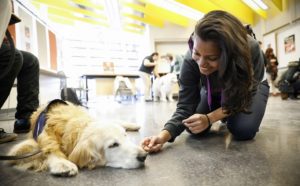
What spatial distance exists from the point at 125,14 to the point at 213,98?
8.09m

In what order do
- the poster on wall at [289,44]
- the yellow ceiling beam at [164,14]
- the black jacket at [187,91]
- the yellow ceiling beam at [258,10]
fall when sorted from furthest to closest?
the yellow ceiling beam at [164,14], the poster on wall at [289,44], the yellow ceiling beam at [258,10], the black jacket at [187,91]

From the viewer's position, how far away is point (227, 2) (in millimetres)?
8227

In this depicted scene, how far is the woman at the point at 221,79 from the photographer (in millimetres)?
1075

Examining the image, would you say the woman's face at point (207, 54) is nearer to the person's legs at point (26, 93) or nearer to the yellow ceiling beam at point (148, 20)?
the person's legs at point (26, 93)

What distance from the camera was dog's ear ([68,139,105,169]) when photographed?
111 centimetres

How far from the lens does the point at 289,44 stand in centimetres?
851

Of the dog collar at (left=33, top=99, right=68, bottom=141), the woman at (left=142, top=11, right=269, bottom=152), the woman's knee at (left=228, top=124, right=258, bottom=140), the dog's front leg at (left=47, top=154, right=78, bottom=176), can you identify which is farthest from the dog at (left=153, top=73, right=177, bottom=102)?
the dog's front leg at (left=47, top=154, right=78, bottom=176)

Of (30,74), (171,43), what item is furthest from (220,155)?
(171,43)

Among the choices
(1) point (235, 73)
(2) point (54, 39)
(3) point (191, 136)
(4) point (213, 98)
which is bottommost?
(3) point (191, 136)

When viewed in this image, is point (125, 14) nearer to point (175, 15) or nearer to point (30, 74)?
point (175, 15)

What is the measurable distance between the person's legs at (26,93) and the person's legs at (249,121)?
1.78 meters

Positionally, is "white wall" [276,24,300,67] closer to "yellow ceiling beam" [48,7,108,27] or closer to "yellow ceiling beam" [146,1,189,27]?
"yellow ceiling beam" [146,1,189,27]

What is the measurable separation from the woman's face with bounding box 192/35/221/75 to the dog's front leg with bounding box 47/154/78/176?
730 mm

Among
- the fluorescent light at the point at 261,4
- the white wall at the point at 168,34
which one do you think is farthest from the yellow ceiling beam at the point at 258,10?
the white wall at the point at 168,34
